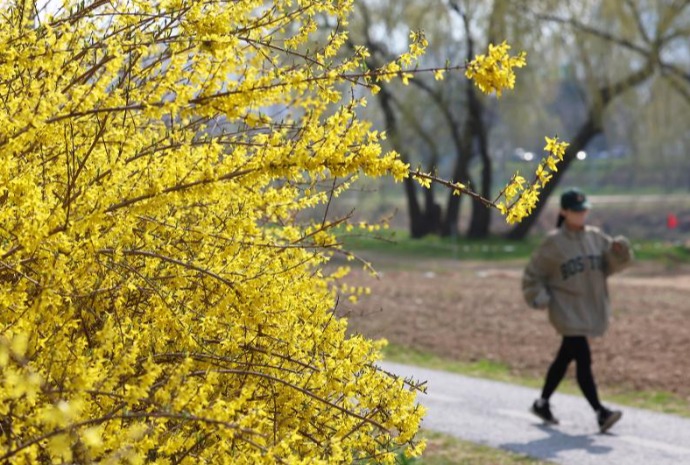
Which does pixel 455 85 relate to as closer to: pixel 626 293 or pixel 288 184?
pixel 626 293

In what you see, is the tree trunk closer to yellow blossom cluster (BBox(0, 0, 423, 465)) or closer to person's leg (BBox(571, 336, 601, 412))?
person's leg (BBox(571, 336, 601, 412))

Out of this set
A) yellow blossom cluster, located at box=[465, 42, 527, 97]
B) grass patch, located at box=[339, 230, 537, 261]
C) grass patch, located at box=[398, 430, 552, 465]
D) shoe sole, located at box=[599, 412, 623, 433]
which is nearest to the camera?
yellow blossom cluster, located at box=[465, 42, 527, 97]

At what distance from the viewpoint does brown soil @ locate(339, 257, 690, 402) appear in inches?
425

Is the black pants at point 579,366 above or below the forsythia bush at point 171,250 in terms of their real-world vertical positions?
below

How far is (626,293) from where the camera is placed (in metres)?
17.8

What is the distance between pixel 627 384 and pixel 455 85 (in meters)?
25.9

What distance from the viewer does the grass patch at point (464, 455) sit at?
22.6 feet

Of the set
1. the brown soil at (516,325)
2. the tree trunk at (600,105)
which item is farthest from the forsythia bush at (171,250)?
the tree trunk at (600,105)

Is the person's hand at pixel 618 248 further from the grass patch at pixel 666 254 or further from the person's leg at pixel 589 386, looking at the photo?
the grass patch at pixel 666 254

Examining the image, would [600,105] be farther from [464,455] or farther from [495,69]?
[495,69]

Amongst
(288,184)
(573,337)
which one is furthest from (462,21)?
(288,184)

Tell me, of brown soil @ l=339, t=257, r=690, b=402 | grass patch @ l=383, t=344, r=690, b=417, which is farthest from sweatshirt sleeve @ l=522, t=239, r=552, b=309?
grass patch @ l=383, t=344, r=690, b=417

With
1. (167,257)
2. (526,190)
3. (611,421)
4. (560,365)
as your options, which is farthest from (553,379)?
(167,257)

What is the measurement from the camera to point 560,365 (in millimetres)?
7922
